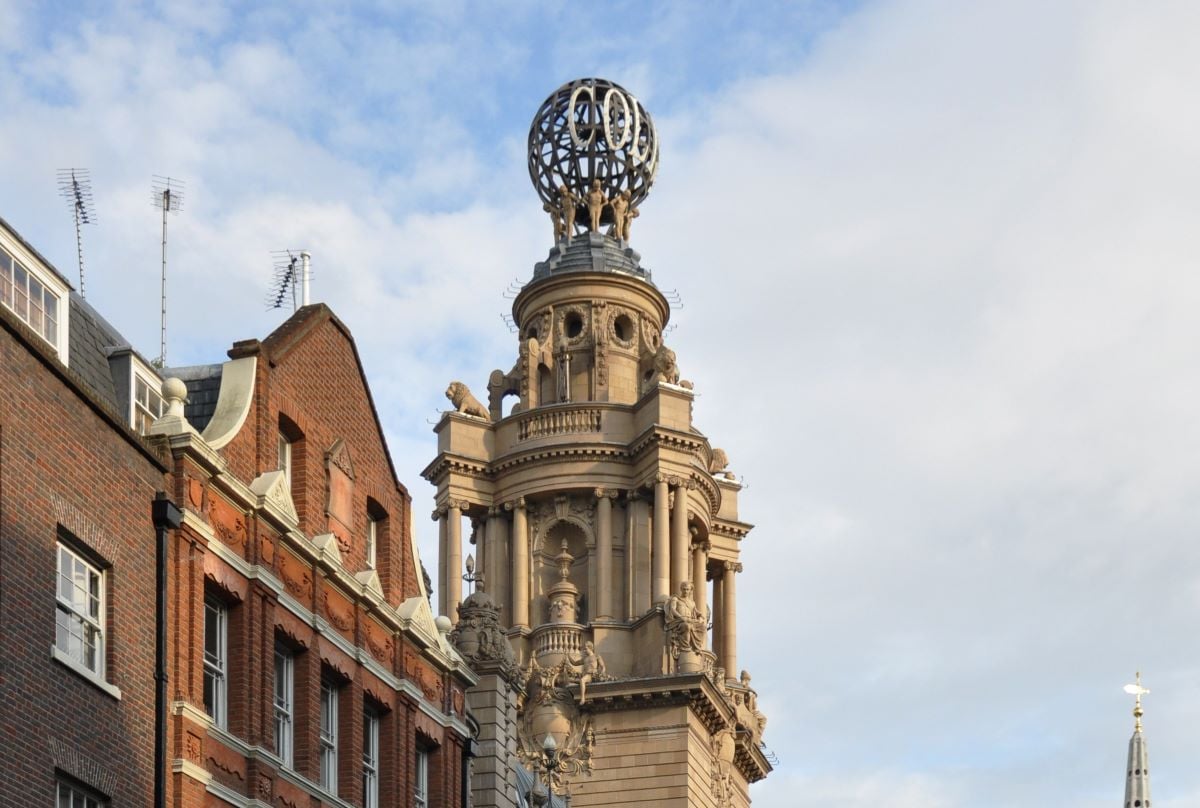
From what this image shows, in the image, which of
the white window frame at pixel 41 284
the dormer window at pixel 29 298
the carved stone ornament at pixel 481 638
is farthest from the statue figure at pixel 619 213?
the dormer window at pixel 29 298

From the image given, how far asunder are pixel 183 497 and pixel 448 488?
68.3 metres

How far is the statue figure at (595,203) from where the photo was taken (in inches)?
4535

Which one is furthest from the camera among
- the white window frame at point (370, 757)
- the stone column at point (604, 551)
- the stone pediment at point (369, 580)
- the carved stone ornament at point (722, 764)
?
the stone column at point (604, 551)

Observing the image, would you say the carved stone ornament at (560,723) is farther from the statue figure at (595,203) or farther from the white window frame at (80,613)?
the white window frame at (80,613)

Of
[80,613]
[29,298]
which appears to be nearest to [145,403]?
[29,298]

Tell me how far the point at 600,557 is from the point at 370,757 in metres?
57.8

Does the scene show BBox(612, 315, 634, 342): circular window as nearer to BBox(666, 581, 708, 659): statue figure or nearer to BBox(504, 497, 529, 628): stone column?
BBox(504, 497, 529, 628): stone column

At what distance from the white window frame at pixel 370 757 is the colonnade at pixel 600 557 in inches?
2155

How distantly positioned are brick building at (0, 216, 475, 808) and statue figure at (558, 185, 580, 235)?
6300cm

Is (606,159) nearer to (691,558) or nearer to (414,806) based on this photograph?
(691,558)

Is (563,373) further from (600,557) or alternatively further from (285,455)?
(285,455)

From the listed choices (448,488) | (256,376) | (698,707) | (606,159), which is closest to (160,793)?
(256,376)

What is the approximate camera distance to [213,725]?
132 feet

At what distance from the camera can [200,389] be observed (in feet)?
148
